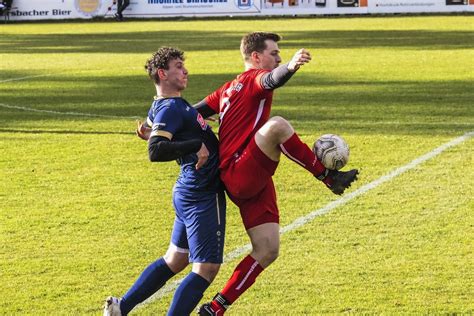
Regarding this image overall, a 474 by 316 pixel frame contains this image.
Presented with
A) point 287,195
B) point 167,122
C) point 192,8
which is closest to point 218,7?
point 192,8

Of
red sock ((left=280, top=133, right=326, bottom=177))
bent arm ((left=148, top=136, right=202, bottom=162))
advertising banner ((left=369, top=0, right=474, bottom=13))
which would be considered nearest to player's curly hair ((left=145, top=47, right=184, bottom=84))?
bent arm ((left=148, top=136, right=202, bottom=162))

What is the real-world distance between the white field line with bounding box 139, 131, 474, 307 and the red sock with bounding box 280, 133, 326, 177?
146 cm

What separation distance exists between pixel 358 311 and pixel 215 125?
8889 millimetres

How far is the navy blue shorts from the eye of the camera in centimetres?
710

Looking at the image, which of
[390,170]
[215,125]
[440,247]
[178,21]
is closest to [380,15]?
[178,21]

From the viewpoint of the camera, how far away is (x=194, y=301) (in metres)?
7.10

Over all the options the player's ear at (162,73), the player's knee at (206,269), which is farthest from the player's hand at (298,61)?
the player's knee at (206,269)

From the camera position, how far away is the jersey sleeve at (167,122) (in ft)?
23.1

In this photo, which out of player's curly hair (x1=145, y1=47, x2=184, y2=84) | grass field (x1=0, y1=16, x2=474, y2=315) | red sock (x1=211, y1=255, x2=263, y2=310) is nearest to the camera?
player's curly hair (x1=145, y1=47, x2=184, y2=84)

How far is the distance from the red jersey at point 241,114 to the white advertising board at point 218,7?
3721 centimetres

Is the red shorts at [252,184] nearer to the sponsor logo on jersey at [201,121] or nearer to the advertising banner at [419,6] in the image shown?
the sponsor logo on jersey at [201,121]

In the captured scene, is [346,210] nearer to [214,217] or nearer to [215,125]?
[214,217]

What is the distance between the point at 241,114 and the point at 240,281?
3.53 ft

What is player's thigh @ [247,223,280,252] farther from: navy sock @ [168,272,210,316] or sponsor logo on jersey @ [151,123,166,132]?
sponsor logo on jersey @ [151,123,166,132]
